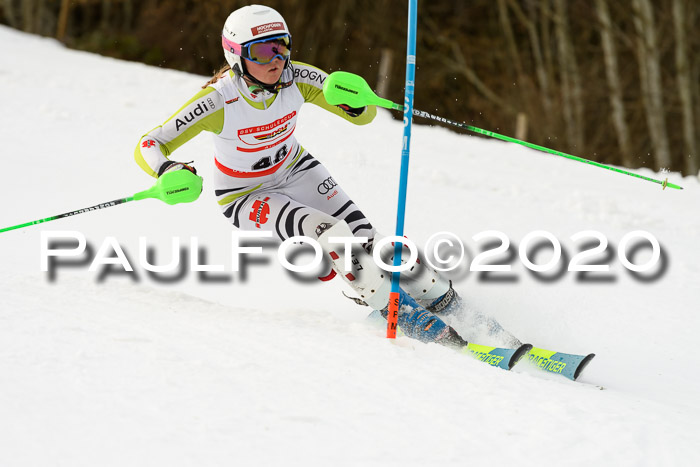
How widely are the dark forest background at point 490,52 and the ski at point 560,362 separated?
11401mm

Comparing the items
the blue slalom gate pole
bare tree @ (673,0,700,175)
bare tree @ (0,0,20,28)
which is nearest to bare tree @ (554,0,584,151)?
bare tree @ (673,0,700,175)

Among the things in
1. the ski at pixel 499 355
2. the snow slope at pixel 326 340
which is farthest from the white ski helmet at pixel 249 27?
the ski at pixel 499 355

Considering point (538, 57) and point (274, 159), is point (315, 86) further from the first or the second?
point (538, 57)

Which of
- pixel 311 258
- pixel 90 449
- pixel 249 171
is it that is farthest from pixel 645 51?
pixel 90 449

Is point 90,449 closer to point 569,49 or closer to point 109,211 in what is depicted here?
point 109,211

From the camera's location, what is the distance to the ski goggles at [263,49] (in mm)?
3720

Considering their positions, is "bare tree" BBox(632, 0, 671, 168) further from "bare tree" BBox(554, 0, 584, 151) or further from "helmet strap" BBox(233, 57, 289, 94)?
"helmet strap" BBox(233, 57, 289, 94)

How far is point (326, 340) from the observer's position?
10.9 feet

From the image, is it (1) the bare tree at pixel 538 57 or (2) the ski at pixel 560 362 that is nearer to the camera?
(2) the ski at pixel 560 362

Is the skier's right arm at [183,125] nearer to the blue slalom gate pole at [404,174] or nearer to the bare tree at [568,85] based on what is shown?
the blue slalom gate pole at [404,174]

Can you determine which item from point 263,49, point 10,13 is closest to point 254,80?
point 263,49

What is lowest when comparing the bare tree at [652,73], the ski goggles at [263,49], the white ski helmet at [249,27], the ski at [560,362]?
the ski at [560,362]

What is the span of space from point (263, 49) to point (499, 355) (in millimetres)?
1788

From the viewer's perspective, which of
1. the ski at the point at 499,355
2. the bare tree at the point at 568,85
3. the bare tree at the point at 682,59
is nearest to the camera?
the ski at the point at 499,355
